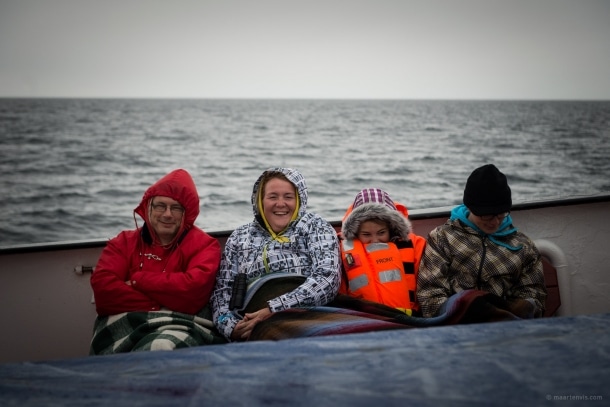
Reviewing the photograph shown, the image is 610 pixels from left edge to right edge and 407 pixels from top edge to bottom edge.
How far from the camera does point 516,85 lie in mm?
38188

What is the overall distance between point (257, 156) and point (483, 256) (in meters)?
23.0

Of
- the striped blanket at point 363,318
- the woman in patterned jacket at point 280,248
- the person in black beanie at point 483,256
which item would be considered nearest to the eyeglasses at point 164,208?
the woman in patterned jacket at point 280,248

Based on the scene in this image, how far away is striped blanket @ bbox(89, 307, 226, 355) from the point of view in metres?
2.49

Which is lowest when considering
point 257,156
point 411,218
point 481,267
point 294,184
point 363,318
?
point 257,156

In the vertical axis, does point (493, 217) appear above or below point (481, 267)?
above

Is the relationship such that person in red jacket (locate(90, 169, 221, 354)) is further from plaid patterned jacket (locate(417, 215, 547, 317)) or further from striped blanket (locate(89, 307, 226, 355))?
plaid patterned jacket (locate(417, 215, 547, 317))

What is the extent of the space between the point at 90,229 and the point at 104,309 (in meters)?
13.5

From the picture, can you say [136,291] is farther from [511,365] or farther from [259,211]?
[511,365]

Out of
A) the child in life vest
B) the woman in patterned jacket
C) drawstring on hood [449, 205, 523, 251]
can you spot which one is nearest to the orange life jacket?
the child in life vest

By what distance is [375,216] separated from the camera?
2.93 m

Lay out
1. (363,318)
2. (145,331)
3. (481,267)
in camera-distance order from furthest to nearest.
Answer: (481,267), (145,331), (363,318)

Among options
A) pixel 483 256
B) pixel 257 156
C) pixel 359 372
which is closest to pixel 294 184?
pixel 483 256

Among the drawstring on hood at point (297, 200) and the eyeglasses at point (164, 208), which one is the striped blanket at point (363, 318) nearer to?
the drawstring on hood at point (297, 200)

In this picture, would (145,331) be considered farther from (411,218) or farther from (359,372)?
(359,372)
